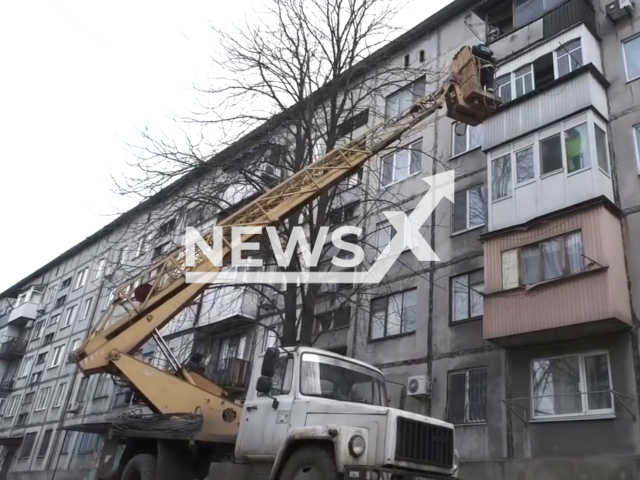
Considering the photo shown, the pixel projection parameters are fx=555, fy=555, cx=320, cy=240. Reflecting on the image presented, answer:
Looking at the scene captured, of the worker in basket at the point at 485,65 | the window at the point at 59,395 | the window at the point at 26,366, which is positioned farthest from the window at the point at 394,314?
the window at the point at 26,366

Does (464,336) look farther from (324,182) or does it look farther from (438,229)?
(324,182)

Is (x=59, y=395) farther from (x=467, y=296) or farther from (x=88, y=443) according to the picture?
(x=467, y=296)

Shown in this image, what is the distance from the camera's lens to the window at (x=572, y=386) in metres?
12.2

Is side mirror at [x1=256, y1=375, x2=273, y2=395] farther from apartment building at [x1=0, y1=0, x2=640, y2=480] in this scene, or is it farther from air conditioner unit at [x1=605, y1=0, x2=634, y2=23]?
air conditioner unit at [x1=605, y1=0, x2=634, y2=23]

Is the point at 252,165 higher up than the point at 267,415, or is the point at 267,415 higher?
the point at 252,165

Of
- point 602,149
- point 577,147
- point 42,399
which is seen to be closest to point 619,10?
point 602,149

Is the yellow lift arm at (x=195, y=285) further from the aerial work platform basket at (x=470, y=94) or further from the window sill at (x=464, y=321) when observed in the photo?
the window sill at (x=464, y=321)

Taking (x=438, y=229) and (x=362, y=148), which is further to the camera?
(x=438, y=229)

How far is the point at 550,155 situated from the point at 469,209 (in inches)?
132

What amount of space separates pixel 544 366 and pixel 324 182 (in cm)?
727

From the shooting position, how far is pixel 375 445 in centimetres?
630

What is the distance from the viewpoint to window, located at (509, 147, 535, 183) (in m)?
15.1

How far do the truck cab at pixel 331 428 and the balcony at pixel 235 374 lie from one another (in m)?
13.6

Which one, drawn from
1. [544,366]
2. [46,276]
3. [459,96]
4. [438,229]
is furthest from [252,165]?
[46,276]
